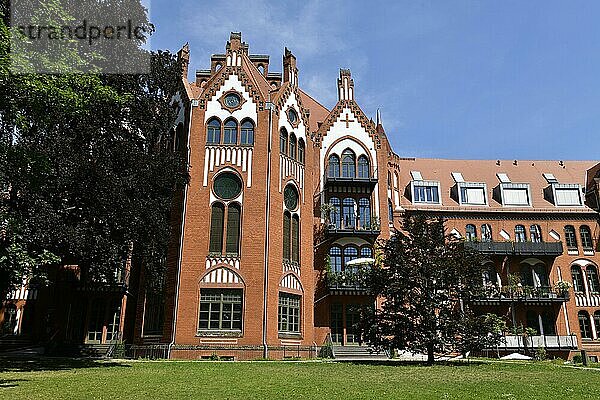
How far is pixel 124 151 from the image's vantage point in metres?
22.2

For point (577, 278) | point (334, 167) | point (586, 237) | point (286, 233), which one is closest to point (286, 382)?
point (286, 233)

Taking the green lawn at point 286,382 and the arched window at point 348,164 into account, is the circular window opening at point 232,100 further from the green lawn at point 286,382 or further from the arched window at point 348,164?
the green lawn at point 286,382

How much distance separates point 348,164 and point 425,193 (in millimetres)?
8453

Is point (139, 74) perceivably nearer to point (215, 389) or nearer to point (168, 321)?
point (168, 321)

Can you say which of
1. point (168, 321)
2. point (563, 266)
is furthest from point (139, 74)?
point (563, 266)

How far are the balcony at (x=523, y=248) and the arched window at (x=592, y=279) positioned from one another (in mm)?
3344

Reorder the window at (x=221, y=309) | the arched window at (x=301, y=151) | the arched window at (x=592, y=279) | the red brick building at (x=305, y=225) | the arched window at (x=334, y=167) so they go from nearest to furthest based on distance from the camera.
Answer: the window at (x=221, y=309) → the red brick building at (x=305, y=225) → the arched window at (x=301, y=151) → the arched window at (x=334, y=167) → the arched window at (x=592, y=279)

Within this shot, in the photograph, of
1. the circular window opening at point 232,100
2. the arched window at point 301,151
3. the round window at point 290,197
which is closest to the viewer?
the circular window opening at point 232,100

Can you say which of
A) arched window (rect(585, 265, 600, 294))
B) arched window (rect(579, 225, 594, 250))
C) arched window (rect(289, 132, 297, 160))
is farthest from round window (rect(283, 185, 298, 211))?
arched window (rect(585, 265, 600, 294))

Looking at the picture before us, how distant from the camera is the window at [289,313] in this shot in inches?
1170

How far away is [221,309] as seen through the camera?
28531mm

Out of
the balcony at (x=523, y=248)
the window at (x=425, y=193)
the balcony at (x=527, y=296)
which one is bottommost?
the balcony at (x=527, y=296)

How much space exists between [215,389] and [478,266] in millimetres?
14738

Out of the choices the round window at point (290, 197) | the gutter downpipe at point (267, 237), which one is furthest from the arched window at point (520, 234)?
the gutter downpipe at point (267, 237)
